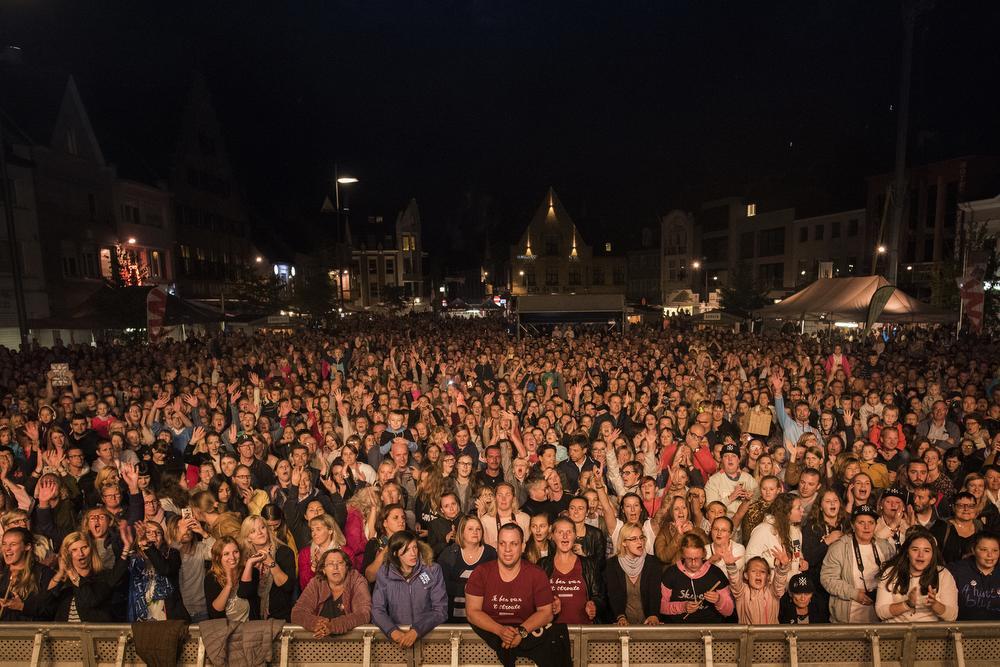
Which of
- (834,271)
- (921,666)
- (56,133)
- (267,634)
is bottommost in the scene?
(921,666)

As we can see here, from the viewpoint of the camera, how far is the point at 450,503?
4910mm

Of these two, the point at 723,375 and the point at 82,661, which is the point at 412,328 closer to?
the point at 723,375

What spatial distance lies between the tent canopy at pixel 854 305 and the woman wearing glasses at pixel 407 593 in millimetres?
16437

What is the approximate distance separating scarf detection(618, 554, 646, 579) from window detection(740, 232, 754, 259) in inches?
1811

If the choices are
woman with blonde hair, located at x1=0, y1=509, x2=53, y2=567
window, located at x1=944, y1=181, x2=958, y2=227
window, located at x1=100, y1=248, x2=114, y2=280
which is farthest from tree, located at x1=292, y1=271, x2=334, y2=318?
window, located at x1=944, y1=181, x2=958, y2=227

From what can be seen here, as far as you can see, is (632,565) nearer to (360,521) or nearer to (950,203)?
(360,521)

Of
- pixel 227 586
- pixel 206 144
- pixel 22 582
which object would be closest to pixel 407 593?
pixel 227 586

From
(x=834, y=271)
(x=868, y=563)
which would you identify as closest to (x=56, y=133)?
(x=868, y=563)

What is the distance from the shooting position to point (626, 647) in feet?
11.6

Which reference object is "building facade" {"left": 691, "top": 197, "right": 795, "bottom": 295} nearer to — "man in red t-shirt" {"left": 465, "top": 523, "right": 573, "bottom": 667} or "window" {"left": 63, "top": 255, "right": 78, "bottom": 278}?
"window" {"left": 63, "top": 255, "right": 78, "bottom": 278}

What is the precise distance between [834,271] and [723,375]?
32.1 m

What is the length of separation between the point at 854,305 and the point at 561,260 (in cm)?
4190

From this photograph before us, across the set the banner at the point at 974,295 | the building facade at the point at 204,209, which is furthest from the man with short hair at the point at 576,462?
the building facade at the point at 204,209

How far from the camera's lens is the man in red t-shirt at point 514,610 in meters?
3.46
